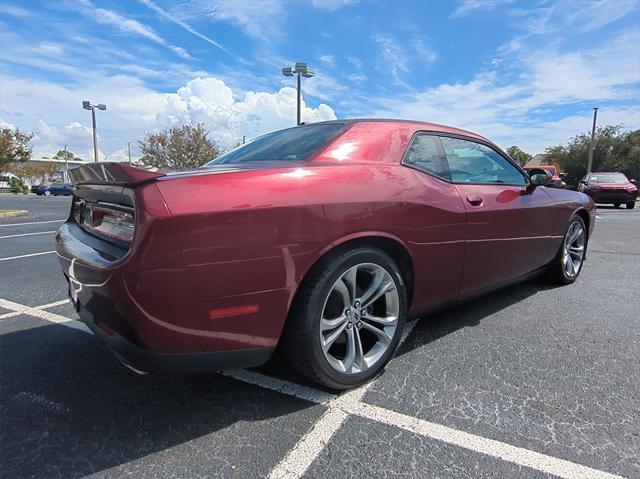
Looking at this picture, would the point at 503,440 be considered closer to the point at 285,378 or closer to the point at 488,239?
the point at 285,378

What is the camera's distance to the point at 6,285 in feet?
14.4

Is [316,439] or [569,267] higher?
[569,267]

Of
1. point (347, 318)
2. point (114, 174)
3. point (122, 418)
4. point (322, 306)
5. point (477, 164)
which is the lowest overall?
A: point (122, 418)

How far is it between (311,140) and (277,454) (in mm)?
1715

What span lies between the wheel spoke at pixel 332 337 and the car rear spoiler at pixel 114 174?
1.11 m

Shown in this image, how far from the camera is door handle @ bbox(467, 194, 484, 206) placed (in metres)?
2.86

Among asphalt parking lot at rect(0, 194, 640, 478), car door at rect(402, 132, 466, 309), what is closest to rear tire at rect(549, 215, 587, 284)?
asphalt parking lot at rect(0, 194, 640, 478)

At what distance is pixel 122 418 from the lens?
6.78 ft

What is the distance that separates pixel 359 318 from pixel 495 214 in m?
1.36

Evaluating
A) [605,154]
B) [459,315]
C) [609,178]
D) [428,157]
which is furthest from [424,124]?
[605,154]

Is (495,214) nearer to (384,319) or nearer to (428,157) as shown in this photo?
(428,157)

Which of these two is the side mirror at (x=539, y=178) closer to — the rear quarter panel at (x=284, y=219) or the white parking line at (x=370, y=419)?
the rear quarter panel at (x=284, y=219)

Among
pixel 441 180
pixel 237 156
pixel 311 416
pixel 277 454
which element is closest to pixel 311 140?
pixel 237 156

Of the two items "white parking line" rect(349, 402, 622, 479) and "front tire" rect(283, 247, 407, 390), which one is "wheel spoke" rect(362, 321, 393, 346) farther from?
"white parking line" rect(349, 402, 622, 479)
